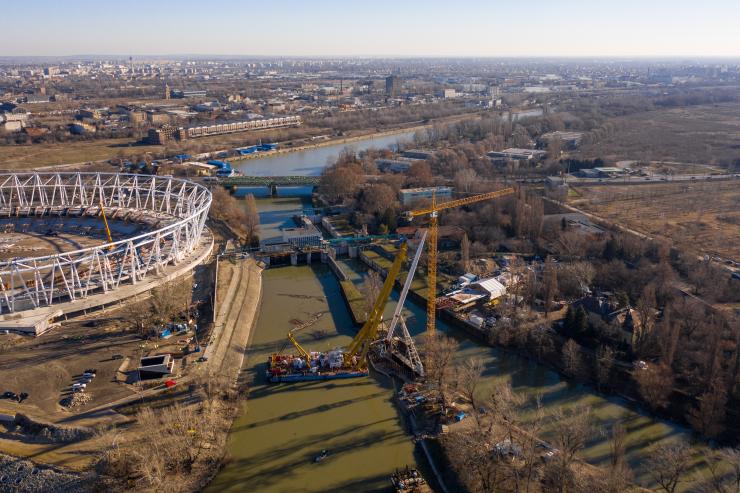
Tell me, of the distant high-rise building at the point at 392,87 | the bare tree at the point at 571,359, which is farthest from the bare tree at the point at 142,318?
the distant high-rise building at the point at 392,87

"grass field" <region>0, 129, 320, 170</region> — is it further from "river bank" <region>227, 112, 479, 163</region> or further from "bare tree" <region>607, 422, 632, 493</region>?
"bare tree" <region>607, 422, 632, 493</region>

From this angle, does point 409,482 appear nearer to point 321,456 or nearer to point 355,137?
point 321,456

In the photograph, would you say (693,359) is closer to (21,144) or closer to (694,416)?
(694,416)

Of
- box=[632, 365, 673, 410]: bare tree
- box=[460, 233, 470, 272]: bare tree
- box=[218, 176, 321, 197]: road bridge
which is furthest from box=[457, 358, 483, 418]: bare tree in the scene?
box=[218, 176, 321, 197]: road bridge

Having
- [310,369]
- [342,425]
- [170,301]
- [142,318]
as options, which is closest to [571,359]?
[342,425]

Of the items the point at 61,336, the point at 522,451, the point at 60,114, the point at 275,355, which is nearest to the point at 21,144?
the point at 60,114

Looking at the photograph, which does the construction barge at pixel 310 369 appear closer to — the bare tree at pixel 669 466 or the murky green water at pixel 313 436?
the murky green water at pixel 313 436
